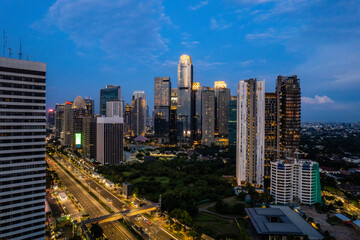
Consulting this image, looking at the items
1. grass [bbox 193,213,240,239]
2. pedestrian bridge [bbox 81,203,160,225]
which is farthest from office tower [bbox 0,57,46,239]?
grass [bbox 193,213,240,239]

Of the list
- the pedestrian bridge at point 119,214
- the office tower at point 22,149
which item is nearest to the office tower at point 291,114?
the pedestrian bridge at point 119,214

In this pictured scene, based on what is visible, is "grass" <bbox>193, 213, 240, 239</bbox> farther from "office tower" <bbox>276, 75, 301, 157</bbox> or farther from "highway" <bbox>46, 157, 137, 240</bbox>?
"office tower" <bbox>276, 75, 301, 157</bbox>

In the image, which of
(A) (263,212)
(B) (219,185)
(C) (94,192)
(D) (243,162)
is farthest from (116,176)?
(A) (263,212)

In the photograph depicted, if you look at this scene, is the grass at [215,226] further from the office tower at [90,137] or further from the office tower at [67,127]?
the office tower at [67,127]

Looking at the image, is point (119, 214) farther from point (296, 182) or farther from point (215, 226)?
point (296, 182)

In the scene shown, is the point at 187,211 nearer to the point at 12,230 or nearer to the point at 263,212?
the point at 263,212

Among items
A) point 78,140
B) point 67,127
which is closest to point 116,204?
point 78,140
